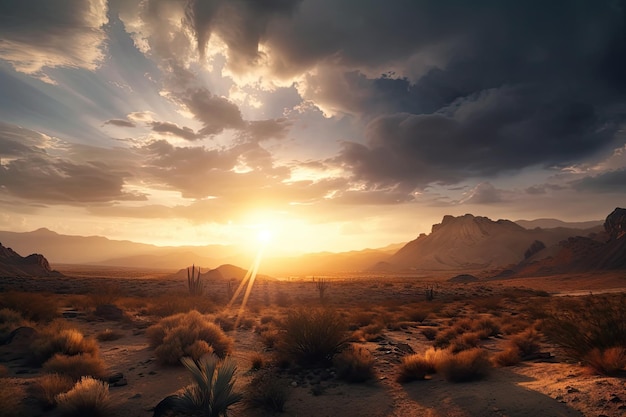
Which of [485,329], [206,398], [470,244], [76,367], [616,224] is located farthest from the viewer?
[470,244]

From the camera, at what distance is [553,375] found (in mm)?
7422

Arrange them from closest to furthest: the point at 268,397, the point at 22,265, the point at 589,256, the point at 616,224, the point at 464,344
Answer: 1. the point at 268,397
2. the point at 464,344
3. the point at 22,265
4. the point at 589,256
5. the point at 616,224

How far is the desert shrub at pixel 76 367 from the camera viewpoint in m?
8.70

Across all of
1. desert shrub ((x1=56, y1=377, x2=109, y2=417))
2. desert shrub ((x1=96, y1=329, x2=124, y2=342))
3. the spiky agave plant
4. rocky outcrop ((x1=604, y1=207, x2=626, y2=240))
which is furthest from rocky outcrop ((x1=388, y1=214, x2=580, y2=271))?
desert shrub ((x1=56, y1=377, x2=109, y2=417))

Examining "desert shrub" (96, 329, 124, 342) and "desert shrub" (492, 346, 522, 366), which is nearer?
"desert shrub" (492, 346, 522, 366)

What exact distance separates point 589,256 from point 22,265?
133 m

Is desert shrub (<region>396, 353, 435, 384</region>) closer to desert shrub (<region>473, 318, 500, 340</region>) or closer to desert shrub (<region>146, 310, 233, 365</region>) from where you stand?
desert shrub (<region>146, 310, 233, 365</region>)

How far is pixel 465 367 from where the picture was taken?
7883 mm

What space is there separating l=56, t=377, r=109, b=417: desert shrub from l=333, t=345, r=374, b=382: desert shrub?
17.4ft

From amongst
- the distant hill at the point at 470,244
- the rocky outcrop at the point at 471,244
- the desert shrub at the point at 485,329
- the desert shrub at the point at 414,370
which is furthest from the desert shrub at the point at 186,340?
the distant hill at the point at 470,244

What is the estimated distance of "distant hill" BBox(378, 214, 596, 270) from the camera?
150000 millimetres

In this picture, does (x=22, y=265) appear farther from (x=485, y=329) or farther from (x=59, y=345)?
(x=485, y=329)

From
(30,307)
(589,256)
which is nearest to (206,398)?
(30,307)

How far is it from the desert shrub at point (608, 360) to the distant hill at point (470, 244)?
148 m
